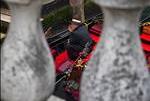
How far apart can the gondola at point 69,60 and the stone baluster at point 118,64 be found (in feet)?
2.28

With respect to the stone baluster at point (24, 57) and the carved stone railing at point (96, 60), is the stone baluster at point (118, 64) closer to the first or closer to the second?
the carved stone railing at point (96, 60)

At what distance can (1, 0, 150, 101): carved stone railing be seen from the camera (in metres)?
1.25

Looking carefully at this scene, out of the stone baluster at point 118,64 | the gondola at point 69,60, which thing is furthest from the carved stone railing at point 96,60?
the gondola at point 69,60

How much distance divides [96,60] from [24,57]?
267 millimetres

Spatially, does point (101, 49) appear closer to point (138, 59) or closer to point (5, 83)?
point (138, 59)

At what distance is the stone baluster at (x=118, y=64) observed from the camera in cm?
125

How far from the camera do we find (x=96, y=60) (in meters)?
Result: 1.32

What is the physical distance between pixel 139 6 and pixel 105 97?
35 centimetres

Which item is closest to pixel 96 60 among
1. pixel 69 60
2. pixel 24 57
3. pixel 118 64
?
pixel 118 64

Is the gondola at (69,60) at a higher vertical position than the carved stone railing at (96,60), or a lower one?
lower

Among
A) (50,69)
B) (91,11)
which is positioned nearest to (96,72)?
(50,69)

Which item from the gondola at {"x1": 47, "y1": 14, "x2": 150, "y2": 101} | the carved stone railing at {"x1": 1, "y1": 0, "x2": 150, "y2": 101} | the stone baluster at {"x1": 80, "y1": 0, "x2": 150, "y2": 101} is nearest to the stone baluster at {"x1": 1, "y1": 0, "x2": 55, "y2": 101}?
the carved stone railing at {"x1": 1, "y1": 0, "x2": 150, "y2": 101}

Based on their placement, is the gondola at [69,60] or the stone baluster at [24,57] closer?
the stone baluster at [24,57]

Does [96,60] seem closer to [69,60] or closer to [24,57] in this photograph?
[24,57]
